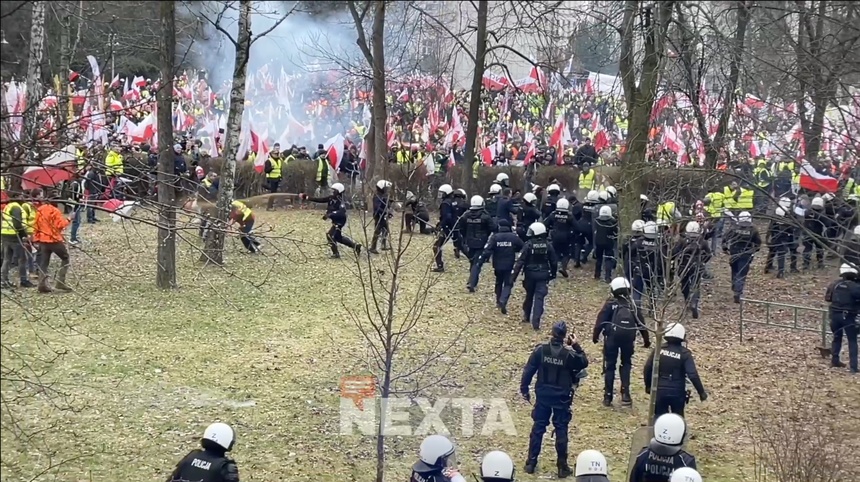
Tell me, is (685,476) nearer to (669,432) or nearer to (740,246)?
(669,432)

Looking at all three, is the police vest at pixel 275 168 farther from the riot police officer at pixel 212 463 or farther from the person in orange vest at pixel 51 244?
the riot police officer at pixel 212 463

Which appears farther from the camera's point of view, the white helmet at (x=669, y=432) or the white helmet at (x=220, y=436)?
the white helmet at (x=669, y=432)

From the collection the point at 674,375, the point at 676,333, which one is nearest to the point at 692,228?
the point at 676,333

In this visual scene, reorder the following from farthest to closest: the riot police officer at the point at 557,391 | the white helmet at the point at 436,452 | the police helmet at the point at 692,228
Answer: the police helmet at the point at 692,228
the riot police officer at the point at 557,391
the white helmet at the point at 436,452

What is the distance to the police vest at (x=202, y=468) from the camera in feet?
21.9

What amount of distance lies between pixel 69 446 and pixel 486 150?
62.4ft

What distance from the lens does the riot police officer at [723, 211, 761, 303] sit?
15211 mm

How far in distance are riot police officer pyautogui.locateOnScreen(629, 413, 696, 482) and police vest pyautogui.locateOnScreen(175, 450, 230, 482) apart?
346cm

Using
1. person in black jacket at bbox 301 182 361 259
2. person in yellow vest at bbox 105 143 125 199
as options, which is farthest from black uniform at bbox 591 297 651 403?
person in black jacket at bbox 301 182 361 259

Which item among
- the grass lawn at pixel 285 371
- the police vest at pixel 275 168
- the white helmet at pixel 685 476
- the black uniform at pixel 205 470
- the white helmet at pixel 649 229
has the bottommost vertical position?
the grass lawn at pixel 285 371

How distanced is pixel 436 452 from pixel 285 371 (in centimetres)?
498

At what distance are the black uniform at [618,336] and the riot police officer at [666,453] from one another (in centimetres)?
366

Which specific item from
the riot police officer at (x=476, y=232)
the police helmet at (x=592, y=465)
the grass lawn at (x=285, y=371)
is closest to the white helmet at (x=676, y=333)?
the grass lawn at (x=285, y=371)

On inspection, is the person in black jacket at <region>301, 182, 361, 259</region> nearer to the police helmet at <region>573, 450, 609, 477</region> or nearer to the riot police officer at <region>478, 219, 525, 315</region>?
the riot police officer at <region>478, 219, 525, 315</region>
